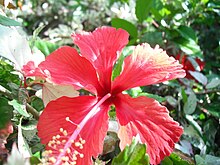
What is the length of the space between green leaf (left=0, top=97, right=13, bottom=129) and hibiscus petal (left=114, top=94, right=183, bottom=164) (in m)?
0.13

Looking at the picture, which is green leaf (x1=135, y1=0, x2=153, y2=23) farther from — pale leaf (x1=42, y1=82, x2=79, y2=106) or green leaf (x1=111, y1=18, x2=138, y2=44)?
pale leaf (x1=42, y1=82, x2=79, y2=106)

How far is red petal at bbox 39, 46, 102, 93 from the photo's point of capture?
20.4 inches

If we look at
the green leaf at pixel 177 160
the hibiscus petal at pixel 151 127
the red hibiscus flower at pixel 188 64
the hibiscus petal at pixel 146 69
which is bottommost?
the green leaf at pixel 177 160

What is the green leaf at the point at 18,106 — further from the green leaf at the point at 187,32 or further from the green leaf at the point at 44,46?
→ the green leaf at the point at 187,32

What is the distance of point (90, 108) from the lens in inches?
20.4

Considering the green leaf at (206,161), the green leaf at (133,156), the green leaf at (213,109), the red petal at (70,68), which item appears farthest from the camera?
the green leaf at (213,109)

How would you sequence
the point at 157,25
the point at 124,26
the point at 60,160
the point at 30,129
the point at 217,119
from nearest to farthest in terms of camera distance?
the point at 60,160, the point at 30,129, the point at 217,119, the point at 124,26, the point at 157,25

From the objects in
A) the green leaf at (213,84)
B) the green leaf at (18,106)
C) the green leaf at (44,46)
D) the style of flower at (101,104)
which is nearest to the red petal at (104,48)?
the style of flower at (101,104)

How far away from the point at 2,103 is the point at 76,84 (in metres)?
0.09

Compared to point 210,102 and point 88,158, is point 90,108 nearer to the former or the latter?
point 88,158

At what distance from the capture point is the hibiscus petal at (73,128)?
449 mm

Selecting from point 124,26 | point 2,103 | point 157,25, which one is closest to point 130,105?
point 2,103

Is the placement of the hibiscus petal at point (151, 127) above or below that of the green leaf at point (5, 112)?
below

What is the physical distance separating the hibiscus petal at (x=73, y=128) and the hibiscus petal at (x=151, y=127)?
0.03 metres
